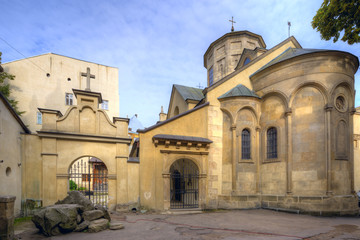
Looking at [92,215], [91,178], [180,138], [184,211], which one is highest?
[180,138]

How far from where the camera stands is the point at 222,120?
547 inches

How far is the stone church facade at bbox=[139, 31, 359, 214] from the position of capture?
11469 millimetres

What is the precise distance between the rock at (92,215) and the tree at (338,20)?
34.6ft

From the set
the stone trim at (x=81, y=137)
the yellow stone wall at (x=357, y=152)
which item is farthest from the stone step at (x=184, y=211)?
the yellow stone wall at (x=357, y=152)

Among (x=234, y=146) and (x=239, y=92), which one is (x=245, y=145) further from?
(x=239, y=92)

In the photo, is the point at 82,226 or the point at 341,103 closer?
the point at 82,226

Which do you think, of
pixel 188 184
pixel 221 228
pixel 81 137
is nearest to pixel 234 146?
pixel 188 184

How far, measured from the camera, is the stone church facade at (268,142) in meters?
11.5

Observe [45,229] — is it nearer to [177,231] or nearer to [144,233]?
[144,233]

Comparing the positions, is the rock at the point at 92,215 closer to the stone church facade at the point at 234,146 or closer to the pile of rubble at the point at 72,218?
the pile of rubble at the point at 72,218

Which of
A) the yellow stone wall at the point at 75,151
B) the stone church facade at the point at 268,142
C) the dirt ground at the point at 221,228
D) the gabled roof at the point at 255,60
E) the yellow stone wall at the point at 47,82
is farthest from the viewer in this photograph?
the yellow stone wall at the point at 47,82

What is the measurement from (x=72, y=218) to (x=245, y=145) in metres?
9.99

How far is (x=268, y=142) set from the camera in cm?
1346

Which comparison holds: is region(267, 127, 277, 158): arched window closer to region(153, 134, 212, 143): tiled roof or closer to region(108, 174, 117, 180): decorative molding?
region(153, 134, 212, 143): tiled roof
